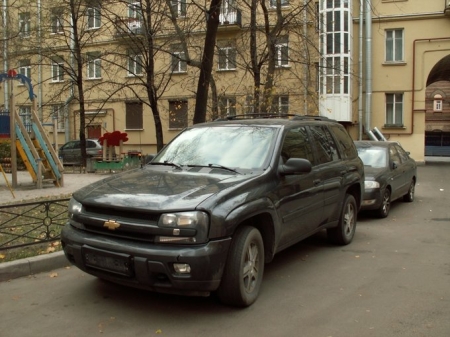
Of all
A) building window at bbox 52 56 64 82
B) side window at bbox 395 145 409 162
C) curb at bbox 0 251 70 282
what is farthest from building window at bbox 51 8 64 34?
curb at bbox 0 251 70 282

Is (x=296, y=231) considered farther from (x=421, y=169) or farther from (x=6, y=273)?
(x=421, y=169)

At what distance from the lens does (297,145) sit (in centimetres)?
561

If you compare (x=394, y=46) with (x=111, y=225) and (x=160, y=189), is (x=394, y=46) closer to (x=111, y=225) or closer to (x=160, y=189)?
(x=160, y=189)

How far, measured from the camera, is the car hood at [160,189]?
3.95 metres

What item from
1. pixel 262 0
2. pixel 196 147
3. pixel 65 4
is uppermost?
pixel 65 4

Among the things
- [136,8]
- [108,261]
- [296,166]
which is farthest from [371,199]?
[136,8]

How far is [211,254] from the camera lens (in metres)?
3.84

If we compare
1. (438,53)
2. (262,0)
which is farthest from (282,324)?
(438,53)

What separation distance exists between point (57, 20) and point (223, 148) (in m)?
17.2

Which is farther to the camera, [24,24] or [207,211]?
[24,24]

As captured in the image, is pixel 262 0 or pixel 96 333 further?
pixel 262 0

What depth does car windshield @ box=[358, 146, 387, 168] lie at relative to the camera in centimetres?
984

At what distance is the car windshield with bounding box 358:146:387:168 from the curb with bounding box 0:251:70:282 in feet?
22.2

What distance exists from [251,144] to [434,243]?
3.69m
